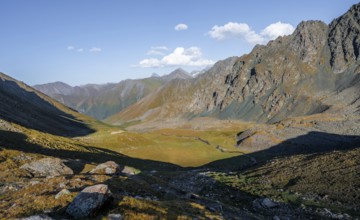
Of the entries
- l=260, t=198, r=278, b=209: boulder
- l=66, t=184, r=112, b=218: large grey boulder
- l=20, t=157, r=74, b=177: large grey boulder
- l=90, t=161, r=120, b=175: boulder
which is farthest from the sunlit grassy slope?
l=66, t=184, r=112, b=218: large grey boulder

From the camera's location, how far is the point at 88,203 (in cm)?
1873

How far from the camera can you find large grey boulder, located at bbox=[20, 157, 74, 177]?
4084 cm

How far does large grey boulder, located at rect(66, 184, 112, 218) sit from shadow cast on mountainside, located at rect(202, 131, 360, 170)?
266 ft

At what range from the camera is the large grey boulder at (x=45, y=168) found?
40.8 m

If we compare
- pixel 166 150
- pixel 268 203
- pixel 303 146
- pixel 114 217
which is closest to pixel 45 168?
pixel 114 217

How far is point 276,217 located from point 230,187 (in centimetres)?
1780

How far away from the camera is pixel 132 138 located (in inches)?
5359

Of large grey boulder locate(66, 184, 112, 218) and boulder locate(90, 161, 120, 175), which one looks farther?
boulder locate(90, 161, 120, 175)

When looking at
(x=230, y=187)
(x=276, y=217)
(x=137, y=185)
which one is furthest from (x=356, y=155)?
(x=137, y=185)

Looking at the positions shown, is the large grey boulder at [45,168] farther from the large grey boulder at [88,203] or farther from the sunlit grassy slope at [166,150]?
the sunlit grassy slope at [166,150]

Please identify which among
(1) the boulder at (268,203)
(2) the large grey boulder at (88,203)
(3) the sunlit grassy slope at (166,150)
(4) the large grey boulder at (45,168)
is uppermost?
(2) the large grey boulder at (88,203)

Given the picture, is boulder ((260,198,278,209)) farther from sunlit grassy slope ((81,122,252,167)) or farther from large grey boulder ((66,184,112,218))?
sunlit grassy slope ((81,122,252,167))

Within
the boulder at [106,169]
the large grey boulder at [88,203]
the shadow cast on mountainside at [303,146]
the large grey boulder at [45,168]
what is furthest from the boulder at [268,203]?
the shadow cast on mountainside at [303,146]

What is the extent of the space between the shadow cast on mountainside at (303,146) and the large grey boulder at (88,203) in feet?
266
